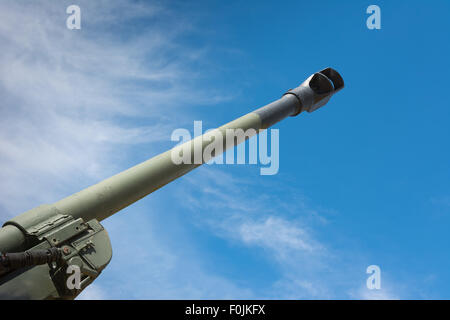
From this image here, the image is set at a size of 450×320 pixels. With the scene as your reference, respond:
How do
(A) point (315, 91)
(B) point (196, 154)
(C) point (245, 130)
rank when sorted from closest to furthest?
1. (B) point (196, 154)
2. (C) point (245, 130)
3. (A) point (315, 91)

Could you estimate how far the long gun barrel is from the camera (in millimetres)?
4488

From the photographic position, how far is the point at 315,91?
10.3 m

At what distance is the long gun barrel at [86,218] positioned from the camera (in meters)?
4.49

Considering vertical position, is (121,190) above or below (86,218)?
above

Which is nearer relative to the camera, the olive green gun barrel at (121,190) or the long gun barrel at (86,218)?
the long gun barrel at (86,218)

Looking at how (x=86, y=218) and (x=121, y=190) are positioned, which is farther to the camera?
(x=121, y=190)

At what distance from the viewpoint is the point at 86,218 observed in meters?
5.39

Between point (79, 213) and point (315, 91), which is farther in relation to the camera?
point (315, 91)

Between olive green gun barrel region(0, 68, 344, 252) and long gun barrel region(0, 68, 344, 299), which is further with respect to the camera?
olive green gun barrel region(0, 68, 344, 252)

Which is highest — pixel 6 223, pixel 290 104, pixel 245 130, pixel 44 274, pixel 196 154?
pixel 290 104
